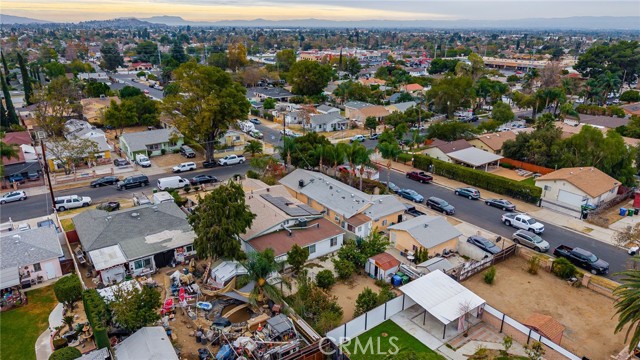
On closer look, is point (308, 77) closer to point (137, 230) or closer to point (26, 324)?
point (137, 230)

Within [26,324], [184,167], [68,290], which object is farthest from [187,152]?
[26,324]

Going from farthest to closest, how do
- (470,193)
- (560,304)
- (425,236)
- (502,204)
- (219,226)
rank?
(470,193) < (502,204) < (425,236) < (219,226) < (560,304)

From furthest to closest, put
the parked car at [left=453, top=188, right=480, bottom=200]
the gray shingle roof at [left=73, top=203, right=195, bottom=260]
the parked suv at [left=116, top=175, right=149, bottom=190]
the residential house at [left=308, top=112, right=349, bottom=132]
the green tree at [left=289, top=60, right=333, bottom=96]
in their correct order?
the green tree at [left=289, top=60, right=333, bottom=96] < the residential house at [left=308, top=112, right=349, bottom=132] < the parked suv at [left=116, top=175, right=149, bottom=190] < the parked car at [left=453, top=188, right=480, bottom=200] < the gray shingle roof at [left=73, top=203, right=195, bottom=260]

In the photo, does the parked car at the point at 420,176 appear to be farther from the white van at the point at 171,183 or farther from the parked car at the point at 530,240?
the white van at the point at 171,183

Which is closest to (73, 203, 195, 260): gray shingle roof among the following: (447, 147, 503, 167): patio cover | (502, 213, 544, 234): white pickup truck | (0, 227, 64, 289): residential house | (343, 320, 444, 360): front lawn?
(0, 227, 64, 289): residential house

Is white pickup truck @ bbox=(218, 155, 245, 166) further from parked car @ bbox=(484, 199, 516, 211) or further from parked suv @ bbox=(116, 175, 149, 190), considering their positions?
parked car @ bbox=(484, 199, 516, 211)

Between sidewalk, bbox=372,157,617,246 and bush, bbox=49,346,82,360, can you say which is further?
sidewalk, bbox=372,157,617,246

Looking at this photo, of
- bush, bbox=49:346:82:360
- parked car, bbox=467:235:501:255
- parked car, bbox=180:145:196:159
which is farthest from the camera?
parked car, bbox=180:145:196:159
